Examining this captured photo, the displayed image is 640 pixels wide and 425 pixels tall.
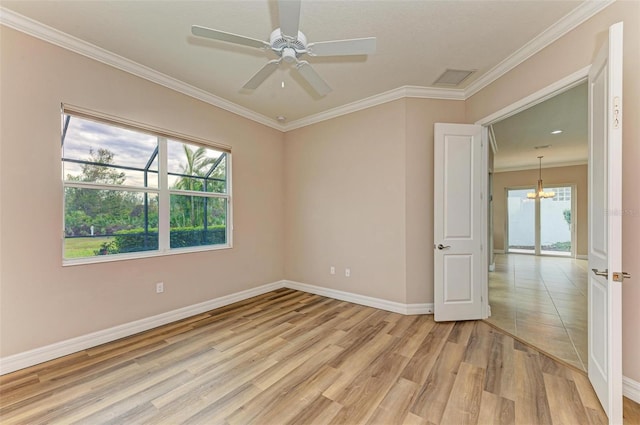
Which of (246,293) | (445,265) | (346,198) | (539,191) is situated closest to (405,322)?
(445,265)

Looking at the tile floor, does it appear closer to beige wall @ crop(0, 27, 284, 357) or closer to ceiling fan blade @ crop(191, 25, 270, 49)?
ceiling fan blade @ crop(191, 25, 270, 49)

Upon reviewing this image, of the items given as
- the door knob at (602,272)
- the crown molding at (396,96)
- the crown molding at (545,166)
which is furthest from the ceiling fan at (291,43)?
the crown molding at (545,166)

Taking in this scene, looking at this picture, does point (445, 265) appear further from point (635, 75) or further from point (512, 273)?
point (512, 273)

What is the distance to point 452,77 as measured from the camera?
3152 mm

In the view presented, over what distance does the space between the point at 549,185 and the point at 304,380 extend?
33.1ft

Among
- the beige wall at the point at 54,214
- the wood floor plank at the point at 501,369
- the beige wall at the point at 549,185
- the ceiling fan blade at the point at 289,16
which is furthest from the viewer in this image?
the beige wall at the point at 549,185

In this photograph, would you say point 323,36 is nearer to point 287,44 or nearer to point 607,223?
point 287,44

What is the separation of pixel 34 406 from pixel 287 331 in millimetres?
1984

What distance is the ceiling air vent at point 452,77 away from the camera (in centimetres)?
Answer: 304

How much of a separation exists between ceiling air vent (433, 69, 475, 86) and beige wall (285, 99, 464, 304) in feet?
0.88

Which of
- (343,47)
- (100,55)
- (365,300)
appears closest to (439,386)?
(365,300)

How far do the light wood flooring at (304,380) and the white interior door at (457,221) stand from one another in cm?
33

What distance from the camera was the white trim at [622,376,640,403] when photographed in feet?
5.96

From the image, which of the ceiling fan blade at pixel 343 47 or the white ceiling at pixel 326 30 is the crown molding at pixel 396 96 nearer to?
the white ceiling at pixel 326 30
